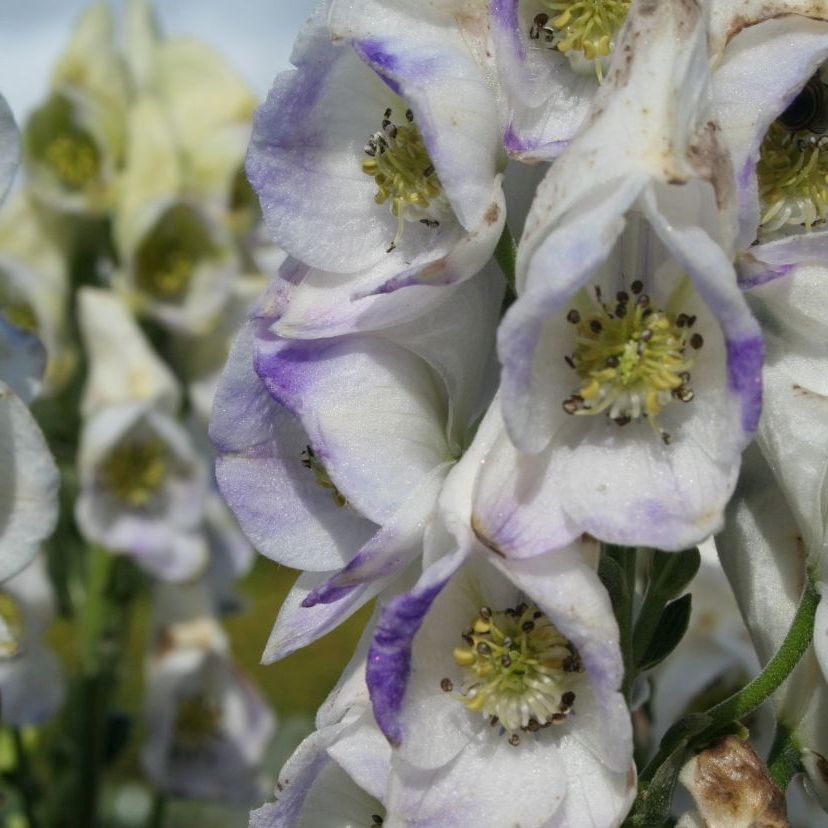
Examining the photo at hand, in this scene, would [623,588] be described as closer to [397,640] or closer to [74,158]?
[397,640]

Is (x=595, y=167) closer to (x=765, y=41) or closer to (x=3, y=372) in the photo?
(x=765, y=41)

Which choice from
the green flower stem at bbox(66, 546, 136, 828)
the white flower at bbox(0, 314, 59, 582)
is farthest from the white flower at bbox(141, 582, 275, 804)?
the white flower at bbox(0, 314, 59, 582)

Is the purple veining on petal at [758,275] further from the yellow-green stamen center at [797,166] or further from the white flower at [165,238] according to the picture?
the white flower at [165,238]

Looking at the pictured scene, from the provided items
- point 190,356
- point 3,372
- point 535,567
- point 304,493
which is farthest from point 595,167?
point 190,356

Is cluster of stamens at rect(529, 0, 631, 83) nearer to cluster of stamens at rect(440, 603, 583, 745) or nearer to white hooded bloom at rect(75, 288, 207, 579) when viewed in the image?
cluster of stamens at rect(440, 603, 583, 745)

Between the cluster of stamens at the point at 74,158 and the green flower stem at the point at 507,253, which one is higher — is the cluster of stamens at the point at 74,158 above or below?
below

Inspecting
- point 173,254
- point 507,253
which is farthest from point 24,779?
point 507,253

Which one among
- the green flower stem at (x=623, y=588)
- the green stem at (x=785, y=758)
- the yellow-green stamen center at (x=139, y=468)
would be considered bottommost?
the yellow-green stamen center at (x=139, y=468)

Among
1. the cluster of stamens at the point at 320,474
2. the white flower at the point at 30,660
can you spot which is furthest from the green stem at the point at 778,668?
the white flower at the point at 30,660
